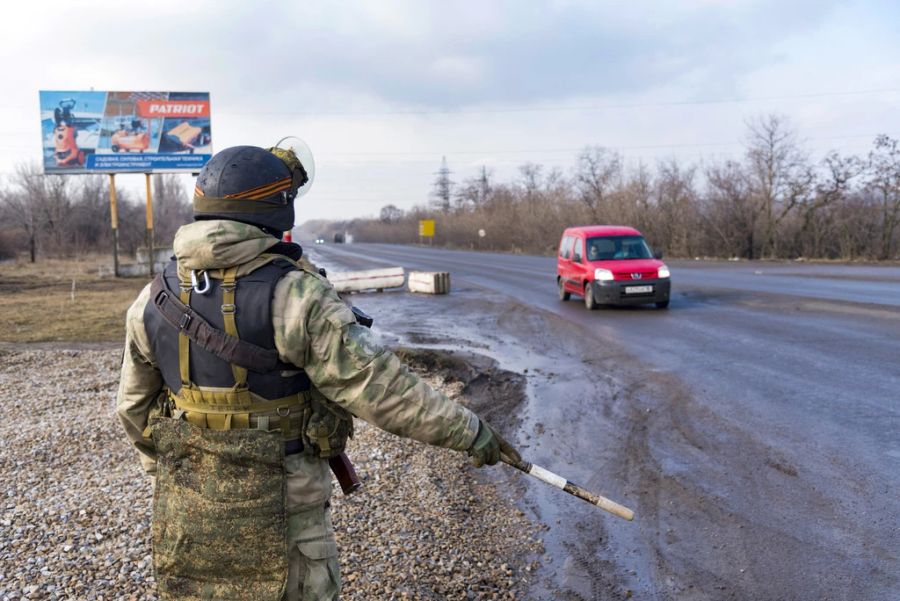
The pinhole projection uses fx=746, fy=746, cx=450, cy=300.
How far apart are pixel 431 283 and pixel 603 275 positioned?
22.3ft

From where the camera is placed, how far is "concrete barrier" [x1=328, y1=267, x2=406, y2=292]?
2252 cm

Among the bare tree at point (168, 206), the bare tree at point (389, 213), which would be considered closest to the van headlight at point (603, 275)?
the bare tree at point (168, 206)

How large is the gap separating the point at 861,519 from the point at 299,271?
3.95 m

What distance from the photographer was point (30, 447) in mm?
6359

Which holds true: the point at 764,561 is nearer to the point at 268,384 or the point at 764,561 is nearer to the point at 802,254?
the point at 268,384

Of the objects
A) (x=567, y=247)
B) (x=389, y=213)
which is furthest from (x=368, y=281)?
(x=389, y=213)

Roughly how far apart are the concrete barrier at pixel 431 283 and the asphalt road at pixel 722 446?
23.6ft

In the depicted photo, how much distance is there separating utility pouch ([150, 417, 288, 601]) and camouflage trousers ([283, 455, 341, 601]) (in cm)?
7

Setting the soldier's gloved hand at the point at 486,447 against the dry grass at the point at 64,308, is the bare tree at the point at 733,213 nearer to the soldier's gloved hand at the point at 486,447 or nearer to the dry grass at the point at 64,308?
the dry grass at the point at 64,308

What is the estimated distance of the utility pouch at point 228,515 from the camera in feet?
7.77

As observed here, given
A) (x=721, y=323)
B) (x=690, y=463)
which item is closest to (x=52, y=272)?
(x=721, y=323)

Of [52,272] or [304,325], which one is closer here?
[304,325]

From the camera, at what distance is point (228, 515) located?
7.80ft

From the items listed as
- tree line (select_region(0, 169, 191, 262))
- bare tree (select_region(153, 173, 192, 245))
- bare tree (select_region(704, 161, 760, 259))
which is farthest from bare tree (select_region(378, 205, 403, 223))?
bare tree (select_region(704, 161, 760, 259))
